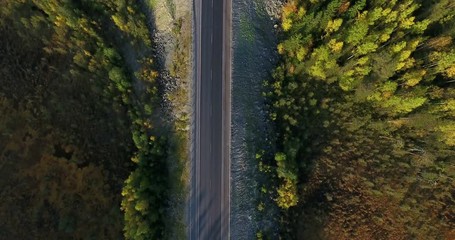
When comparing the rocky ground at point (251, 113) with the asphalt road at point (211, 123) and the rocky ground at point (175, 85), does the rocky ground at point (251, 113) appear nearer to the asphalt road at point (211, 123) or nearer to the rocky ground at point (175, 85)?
the asphalt road at point (211, 123)

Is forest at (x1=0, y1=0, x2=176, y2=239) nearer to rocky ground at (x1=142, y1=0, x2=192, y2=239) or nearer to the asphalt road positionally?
rocky ground at (x1=142, y1=0, x2=192, y2=239)

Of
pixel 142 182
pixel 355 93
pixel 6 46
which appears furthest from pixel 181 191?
pixel 6 46

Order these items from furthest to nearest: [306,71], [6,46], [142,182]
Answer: [6,46]
[306,71]
[142,182]

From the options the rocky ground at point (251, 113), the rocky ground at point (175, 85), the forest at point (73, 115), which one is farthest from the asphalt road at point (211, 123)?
the forest at point (73, 115)

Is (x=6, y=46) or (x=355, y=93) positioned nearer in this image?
(x=355, y=93)

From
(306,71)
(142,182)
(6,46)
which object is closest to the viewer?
(142,182)

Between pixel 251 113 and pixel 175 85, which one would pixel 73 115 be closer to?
pixel 175 85

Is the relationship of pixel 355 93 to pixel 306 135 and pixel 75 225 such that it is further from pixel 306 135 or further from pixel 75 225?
pixel 75 225

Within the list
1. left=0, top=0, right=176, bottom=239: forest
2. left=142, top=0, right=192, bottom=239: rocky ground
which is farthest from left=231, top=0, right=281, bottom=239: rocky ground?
left=0, top=0, right=176, bottom=239: forest
